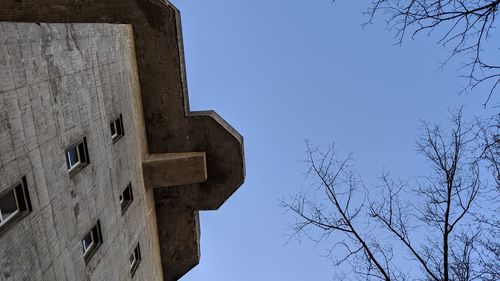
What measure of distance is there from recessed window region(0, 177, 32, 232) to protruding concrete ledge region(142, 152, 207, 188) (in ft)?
23.0

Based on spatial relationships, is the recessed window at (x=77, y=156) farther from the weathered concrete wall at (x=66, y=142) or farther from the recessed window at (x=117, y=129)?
the recessed window at (x=117, y=129)

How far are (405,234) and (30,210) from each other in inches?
283

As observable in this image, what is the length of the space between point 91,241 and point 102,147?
228 cm

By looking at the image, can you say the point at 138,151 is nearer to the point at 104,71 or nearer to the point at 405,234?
the point at 104,71

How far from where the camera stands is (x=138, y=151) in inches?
562

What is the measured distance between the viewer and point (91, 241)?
35.6 feet

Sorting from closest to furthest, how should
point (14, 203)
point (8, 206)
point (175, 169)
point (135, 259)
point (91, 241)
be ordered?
point (8, 206) < point (14, 203) < point (91, 241) < point (135, 259) < point (175, 169)

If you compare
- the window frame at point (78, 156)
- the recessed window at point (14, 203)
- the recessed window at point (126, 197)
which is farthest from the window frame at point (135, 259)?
the recessed window at point (14, 203)

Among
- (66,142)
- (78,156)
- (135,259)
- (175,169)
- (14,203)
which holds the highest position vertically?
(66,142)

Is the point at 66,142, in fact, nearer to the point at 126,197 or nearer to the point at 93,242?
the point at 93,242

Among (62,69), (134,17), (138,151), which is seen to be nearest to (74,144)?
(62,69)

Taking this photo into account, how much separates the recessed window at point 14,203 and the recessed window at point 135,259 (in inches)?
255

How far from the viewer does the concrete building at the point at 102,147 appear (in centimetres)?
752

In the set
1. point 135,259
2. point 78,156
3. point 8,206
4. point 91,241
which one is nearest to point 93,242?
point 91,241
